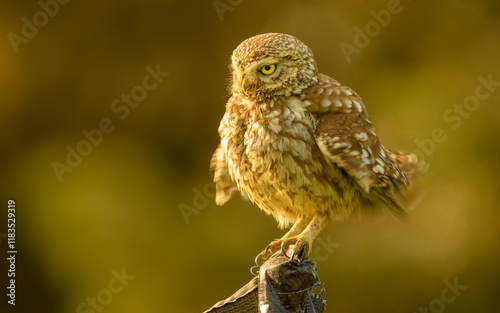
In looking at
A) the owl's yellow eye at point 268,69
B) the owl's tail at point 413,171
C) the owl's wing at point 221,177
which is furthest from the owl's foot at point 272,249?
the owl's yellow eye at point 268,69

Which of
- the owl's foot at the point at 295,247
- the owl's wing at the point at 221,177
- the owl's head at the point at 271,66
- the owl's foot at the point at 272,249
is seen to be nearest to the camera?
the owl's head at the point at 271,66

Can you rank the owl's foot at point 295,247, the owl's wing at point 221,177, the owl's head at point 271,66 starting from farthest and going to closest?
the owl's wing at point 221,177 < the owl's foot at point 295,247 < the owl's head at point 271,66

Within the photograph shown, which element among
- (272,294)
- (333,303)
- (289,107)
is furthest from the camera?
(333,303)

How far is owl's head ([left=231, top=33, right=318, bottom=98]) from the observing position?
2.57 metres

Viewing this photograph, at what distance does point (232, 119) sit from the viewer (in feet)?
9.34

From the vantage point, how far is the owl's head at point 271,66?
257 centimetres

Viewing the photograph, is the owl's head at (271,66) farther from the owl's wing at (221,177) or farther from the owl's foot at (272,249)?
the owl's foot at (272,249)

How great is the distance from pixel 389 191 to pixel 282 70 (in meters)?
0.73

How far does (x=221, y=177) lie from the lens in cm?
318

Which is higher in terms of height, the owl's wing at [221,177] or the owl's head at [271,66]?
the owl's head at [271,66]

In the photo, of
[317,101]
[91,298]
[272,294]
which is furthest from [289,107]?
[91,298]

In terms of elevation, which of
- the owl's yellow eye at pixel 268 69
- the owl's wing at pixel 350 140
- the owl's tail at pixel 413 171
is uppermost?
the owl's yellow eye at pixel 268 69

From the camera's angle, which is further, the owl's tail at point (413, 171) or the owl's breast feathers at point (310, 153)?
the owl's tail at point (413, 171)

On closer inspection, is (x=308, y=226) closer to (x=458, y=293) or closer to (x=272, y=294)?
(x=272, y=294)
